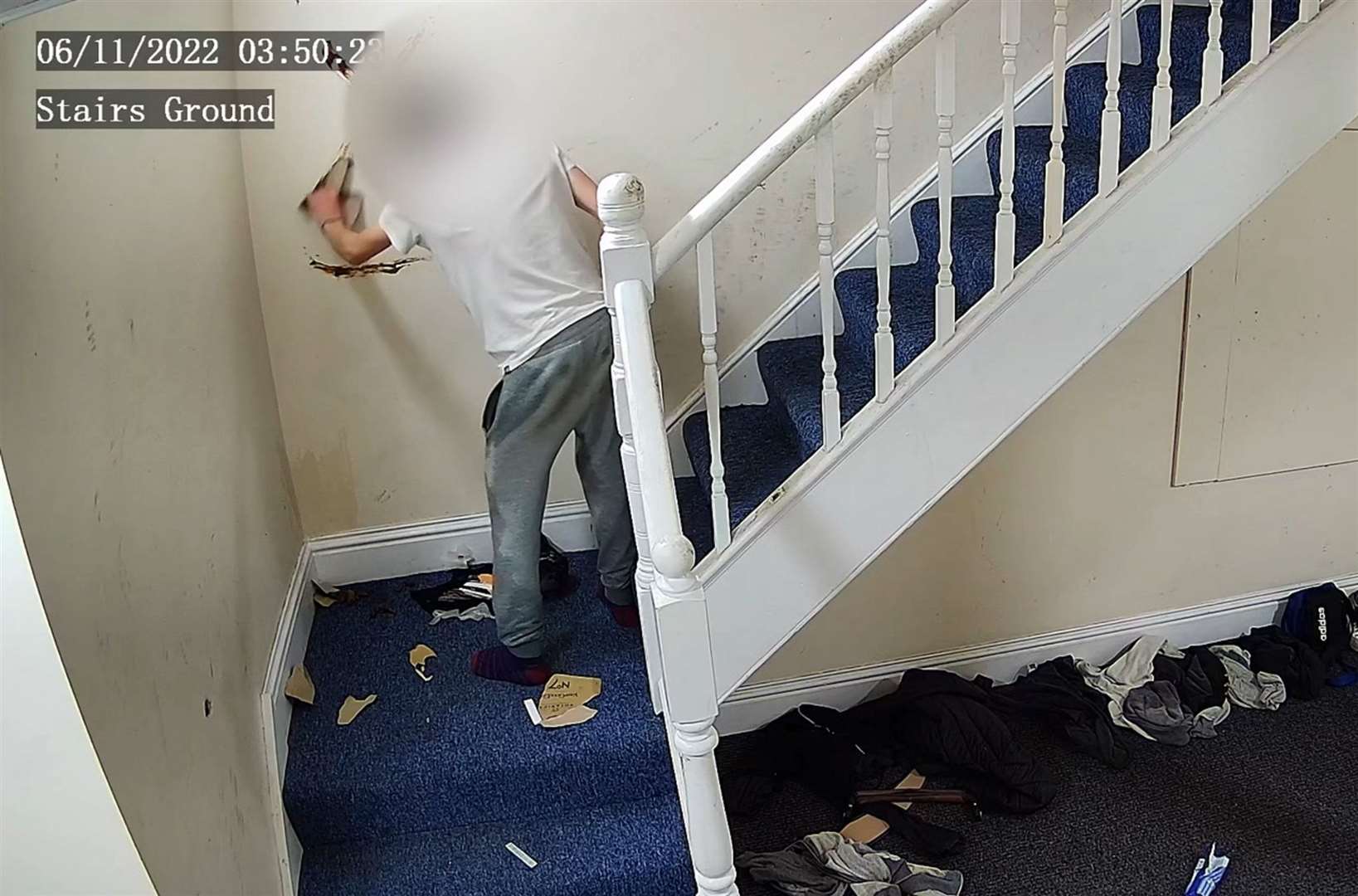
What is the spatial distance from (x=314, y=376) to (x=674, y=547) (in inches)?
56.6

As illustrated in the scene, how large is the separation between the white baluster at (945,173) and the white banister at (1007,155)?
0.31ft

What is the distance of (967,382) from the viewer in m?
2.24

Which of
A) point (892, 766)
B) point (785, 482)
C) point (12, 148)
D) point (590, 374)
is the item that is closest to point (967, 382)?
point (785, 482)

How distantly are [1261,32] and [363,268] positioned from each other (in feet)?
6.50

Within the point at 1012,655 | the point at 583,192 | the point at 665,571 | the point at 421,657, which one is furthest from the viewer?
the point at 1012,655

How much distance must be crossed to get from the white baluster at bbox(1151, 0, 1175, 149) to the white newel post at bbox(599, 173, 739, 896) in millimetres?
A: 1012

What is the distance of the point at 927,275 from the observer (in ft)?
8.96

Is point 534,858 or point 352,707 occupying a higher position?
point 352,707

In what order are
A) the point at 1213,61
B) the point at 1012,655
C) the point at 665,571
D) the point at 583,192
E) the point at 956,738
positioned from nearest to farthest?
the point at 665,571 → the point at 1213,61 → the point at 583,192 → the point at 956,738 → the point at 1012,655

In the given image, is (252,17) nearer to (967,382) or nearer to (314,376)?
(314,376)

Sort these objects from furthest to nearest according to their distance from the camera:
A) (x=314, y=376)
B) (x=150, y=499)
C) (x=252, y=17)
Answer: (x=314, y=376) → (x=252, y=17) → (x=150, y=499)

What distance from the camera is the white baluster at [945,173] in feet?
6.70

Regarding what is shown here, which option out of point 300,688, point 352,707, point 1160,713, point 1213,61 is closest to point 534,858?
point 352,707

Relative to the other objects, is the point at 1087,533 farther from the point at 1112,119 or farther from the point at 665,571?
the point at 665,571
